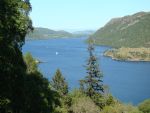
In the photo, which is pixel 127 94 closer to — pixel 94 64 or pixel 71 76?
pixel 71 76

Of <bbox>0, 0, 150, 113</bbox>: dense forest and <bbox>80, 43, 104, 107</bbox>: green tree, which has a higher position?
<bbox>0, 0, 150, 113</bbox>: dense forest

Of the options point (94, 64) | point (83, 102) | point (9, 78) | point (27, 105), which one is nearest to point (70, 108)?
point (83, 102)

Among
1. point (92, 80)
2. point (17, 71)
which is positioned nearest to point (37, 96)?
point (17, 71)

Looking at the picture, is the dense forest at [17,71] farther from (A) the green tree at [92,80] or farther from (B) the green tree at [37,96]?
(A) the green tree at [92,80]

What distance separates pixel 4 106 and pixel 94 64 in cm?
4171

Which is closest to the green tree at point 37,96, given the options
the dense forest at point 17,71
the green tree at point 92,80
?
the dense forest at point 17,71

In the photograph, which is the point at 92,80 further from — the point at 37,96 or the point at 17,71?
the point at 17,71

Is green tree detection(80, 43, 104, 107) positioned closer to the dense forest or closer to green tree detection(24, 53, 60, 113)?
green tree detection(24, 53, 60, 113)

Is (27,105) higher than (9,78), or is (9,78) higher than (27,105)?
(9,78)

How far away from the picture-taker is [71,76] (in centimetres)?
17738

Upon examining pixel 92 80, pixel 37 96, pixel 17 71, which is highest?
pixel 17 71

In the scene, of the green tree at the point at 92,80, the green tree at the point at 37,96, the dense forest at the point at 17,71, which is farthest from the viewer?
the green tree at the point at 92,80

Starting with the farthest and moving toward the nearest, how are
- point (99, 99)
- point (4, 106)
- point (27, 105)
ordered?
point (99, 99)
point (27, 105)
point (4, 106)

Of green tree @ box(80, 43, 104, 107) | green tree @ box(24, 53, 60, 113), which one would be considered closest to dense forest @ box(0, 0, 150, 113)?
green tree @ box(24, 53, 60, 113)
